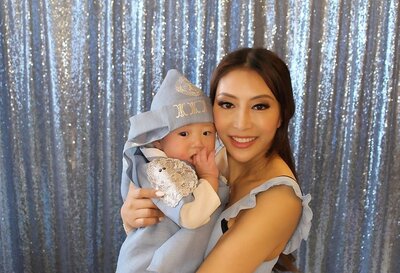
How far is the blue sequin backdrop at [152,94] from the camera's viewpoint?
Result: 6.97 ft

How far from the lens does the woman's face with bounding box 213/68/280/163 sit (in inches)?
51.2

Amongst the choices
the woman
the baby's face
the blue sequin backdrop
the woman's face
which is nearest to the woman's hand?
the woman

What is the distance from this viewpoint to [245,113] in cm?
131

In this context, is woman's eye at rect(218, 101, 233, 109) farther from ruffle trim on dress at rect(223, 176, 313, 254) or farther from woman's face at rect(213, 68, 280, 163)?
ruffle trim on dress at rect(223, 176, 313, 254)

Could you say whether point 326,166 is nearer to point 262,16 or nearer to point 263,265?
point 262,16

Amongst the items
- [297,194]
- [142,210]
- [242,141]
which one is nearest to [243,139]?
[242,141]

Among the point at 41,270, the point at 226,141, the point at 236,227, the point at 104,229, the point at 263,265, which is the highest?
A: the point at 226,141

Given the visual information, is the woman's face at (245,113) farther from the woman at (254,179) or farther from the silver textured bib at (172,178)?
the silver textured bib at (172,178)

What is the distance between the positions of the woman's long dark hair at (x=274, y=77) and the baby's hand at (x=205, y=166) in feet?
0.69

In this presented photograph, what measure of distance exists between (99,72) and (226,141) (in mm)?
1055

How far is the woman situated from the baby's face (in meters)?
0.08

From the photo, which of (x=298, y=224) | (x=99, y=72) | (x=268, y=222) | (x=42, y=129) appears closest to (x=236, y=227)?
(x=268, y=222)

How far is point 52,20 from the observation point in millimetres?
2207

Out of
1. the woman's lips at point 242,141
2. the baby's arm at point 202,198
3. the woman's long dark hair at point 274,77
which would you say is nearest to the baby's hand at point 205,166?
the baby's arm at point 202,198
